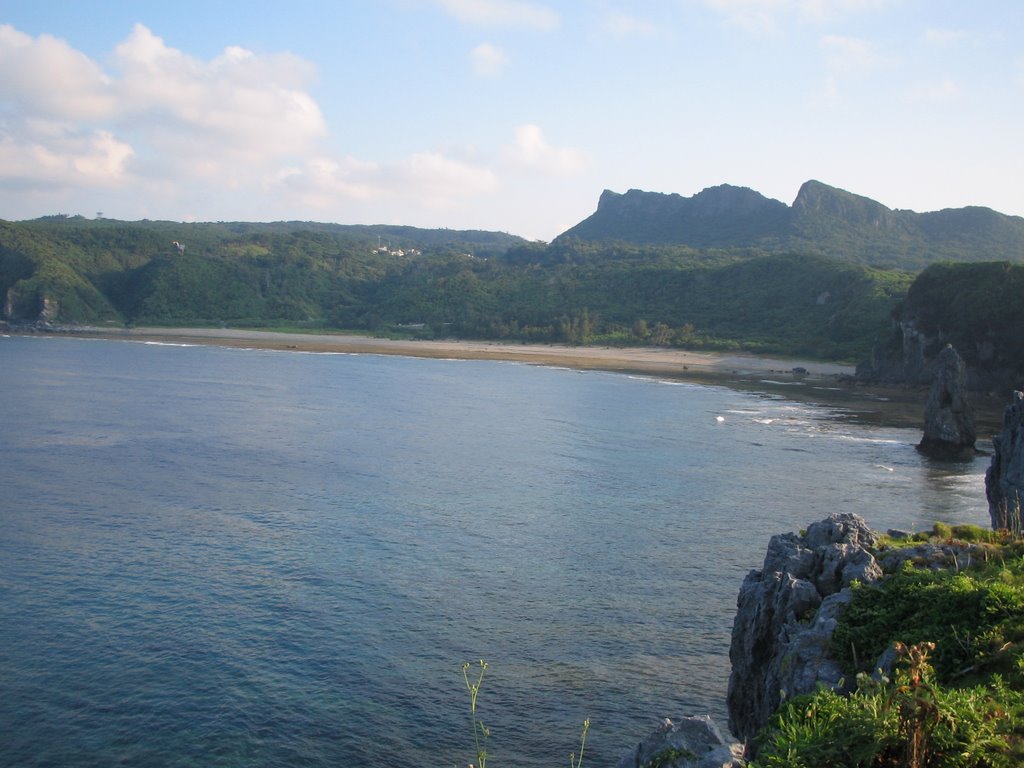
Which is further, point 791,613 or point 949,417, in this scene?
point 949,417

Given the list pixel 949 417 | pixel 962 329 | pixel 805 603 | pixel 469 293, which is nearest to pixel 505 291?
pixel 469 293

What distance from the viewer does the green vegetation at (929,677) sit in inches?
313

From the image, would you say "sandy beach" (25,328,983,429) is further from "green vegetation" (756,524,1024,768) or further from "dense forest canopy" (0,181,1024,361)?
"green vegetation" (756,524,1024,768)

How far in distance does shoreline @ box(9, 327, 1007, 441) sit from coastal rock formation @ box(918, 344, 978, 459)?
7212 mm

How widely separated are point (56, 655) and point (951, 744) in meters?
21.3

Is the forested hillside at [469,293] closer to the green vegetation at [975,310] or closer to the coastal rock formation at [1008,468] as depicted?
the green vegetation at [975,310]

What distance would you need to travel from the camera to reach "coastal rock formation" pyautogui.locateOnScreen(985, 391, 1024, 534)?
1220 inches

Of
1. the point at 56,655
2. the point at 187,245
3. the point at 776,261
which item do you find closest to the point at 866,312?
the point at 776,261

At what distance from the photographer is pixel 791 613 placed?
54.8ft

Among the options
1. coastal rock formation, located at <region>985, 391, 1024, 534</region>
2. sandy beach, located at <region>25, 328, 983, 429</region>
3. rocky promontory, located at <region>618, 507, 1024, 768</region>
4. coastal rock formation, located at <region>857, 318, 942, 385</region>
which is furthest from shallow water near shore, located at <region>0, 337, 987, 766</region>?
coastal rock formation, located at <region>857, 318, 942, 385</region>

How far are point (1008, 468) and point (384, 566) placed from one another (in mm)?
23045

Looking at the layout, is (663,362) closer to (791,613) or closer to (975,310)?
(975,310)

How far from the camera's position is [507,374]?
328 feet

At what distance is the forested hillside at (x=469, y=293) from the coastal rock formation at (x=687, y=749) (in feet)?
340
